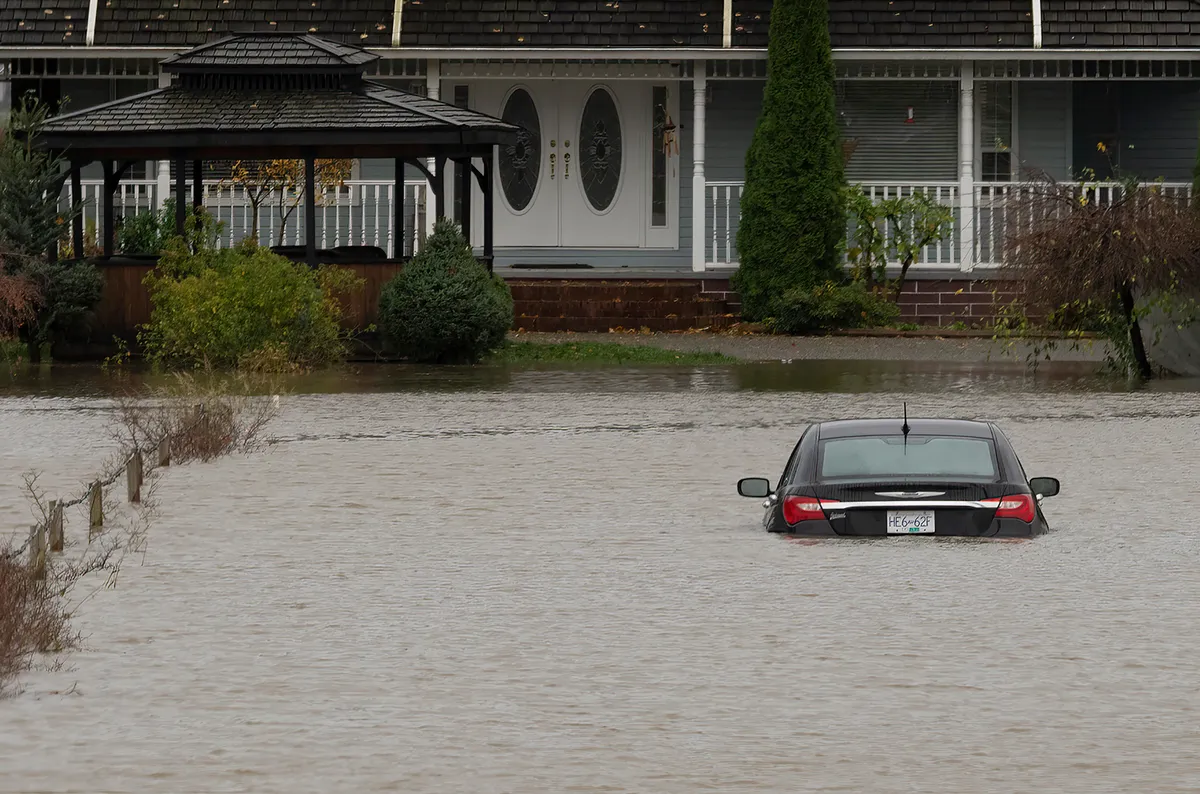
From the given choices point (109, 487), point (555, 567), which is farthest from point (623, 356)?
point (555, 567)

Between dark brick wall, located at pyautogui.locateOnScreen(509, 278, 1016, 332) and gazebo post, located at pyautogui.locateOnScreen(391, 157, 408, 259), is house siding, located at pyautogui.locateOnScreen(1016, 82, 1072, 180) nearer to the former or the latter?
dark brick wall, located at pyautogui.locateOnScreen(509, 278, 1016, 332)

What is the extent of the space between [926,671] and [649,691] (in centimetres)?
135

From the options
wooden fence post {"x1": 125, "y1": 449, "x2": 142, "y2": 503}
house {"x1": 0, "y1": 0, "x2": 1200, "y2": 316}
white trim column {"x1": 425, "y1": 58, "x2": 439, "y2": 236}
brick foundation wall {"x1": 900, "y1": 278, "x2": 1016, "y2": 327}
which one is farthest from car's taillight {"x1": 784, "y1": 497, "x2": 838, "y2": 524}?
white trim column {"x1": 425, "y1": 58, "x2": 439, "y2": 236}

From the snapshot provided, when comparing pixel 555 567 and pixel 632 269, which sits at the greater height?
pixel 632 269

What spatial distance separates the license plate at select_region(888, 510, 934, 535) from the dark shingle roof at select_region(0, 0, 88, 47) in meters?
21.2

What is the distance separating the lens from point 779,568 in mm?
13711

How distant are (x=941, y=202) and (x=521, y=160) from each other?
6467mm

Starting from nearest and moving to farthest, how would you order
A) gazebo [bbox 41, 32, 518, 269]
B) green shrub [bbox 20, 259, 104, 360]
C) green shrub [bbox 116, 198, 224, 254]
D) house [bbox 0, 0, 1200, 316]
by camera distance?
green shrub [bbox 20, 259, 104, 360], gazebo [bbox 41, 32, 518, 269], green shrub [bbox 116, 198, 224, 254], house [bbox 0, 0, 1200, 316]

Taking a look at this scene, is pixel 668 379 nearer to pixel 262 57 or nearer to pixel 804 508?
pixel 262 57

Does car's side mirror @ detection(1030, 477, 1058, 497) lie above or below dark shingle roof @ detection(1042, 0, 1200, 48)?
below

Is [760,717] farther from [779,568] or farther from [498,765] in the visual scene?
[779,568]

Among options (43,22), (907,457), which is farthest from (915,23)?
(907,457)

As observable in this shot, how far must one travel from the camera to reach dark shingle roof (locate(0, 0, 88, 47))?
106 ft

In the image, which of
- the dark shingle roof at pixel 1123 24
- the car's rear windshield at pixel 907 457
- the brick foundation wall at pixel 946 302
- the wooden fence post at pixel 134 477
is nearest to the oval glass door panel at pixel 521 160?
the brick foundation wall at pixel 946 302
